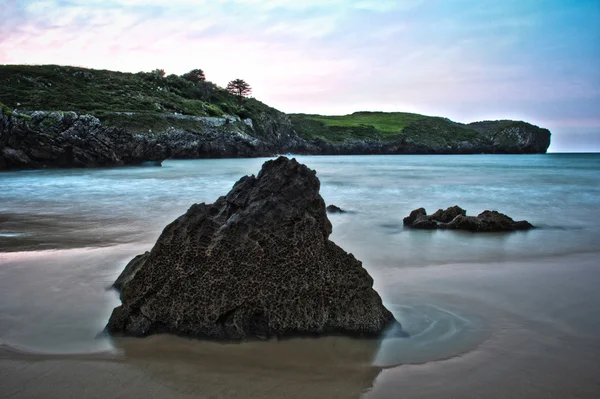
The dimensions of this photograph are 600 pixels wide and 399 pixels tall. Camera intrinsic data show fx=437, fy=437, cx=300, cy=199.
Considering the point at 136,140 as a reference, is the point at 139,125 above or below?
above

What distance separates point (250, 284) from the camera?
3582 millimetres

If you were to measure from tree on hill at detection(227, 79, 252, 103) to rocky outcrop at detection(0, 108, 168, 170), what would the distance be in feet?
149

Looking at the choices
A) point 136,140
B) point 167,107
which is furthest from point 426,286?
point 167,107

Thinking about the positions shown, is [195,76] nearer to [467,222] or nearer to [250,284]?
[467,222]

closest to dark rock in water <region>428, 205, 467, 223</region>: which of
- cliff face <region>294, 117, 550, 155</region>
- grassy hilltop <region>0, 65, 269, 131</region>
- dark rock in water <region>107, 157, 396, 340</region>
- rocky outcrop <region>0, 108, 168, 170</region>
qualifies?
dark rock in water <region>107, 157, 396, 340</region>

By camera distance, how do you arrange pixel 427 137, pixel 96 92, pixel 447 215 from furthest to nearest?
1. pixel 427 137
2. pixel 96 92
3. pixel 447 215

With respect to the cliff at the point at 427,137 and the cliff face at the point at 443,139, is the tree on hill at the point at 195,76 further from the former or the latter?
the cliff face at the point at 443,139

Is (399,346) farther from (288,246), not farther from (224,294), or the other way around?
(224,294)

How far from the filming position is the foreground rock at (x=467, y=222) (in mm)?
8648

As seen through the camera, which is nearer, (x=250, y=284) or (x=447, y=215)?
(x=250, y=284)

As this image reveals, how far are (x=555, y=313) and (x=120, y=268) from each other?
16.4 feet

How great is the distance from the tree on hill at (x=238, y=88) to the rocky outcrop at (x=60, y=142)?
45.5m

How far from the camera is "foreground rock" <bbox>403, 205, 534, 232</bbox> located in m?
8.65

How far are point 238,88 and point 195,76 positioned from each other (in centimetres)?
812
